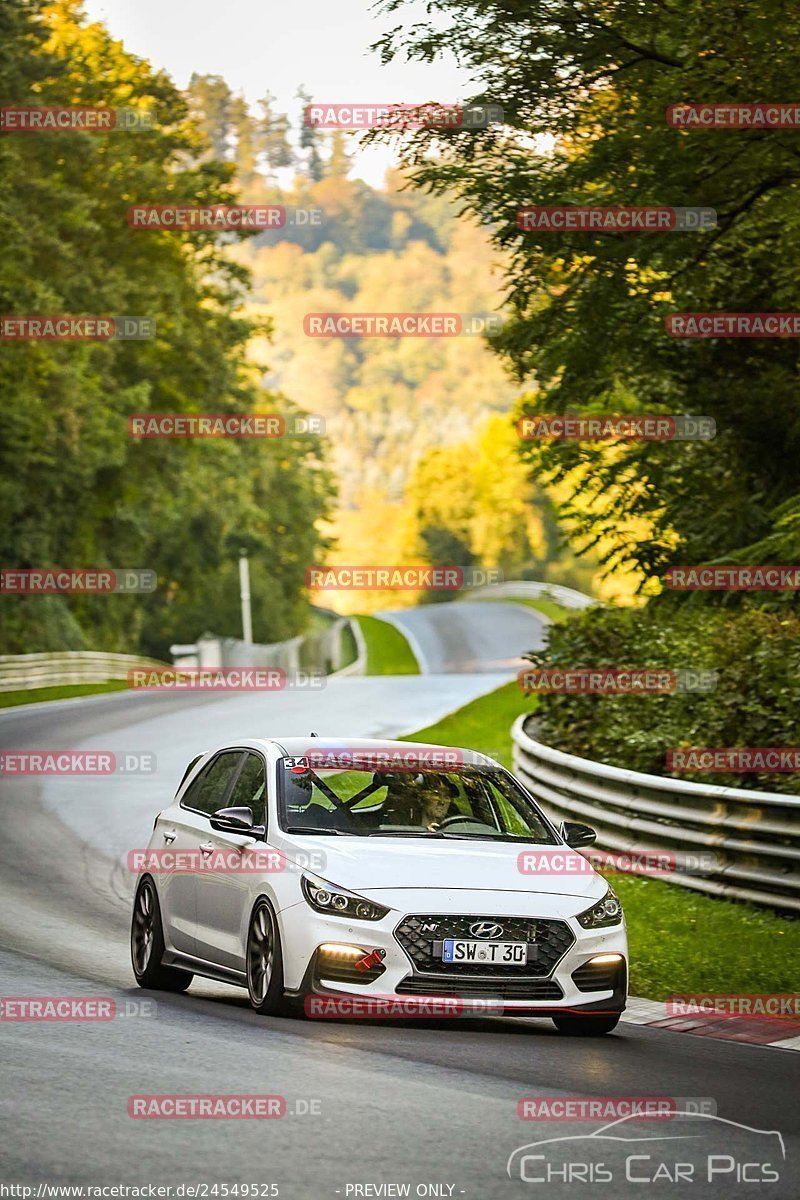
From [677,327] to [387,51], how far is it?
16.1ft

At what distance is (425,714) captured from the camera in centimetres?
4097

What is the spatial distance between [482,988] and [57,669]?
4360cm

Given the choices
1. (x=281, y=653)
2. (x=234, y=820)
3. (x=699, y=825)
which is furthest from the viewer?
(x=281, y=653)

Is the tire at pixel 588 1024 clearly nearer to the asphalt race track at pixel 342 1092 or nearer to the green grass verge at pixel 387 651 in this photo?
the asphalt race track at pixel 342 1092

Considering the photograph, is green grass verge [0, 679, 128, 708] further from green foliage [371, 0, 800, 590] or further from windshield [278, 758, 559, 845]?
windshield [278, 758, 559, 845]

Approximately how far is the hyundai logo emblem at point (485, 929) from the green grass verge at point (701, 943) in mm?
2213

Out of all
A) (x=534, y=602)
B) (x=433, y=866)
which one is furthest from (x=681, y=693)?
(x=534, y=602)

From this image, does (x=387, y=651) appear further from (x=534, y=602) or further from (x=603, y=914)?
(x=603, y=914)

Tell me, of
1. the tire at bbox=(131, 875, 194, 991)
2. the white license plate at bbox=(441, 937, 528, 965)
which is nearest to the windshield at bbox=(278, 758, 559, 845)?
the white license plate at bbox=(441, 937, 528, 965)

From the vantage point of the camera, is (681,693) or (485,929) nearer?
(485,929)

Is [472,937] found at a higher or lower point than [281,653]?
higher

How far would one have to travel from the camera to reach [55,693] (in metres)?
47.2

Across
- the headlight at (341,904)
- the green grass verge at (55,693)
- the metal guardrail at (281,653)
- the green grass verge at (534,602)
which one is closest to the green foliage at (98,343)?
the metal guardrail at (281,653)

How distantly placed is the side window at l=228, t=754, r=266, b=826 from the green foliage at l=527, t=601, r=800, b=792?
5.56 meters
